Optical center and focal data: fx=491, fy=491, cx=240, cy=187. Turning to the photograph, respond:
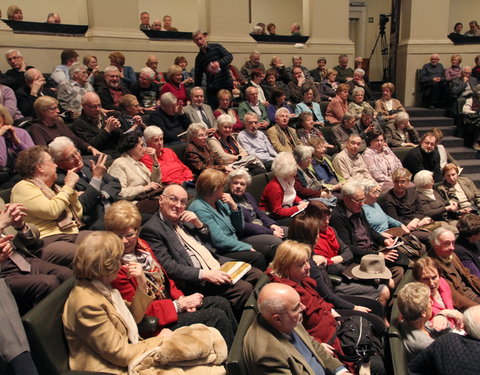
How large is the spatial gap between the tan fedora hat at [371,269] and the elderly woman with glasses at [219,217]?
70 cm

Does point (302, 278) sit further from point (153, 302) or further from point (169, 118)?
point (169, 118)

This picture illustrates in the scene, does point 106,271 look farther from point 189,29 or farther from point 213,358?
point 189,29

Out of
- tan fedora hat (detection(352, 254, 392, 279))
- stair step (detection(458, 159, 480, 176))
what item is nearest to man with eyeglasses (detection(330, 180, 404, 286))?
tan fedora hat (detection(352, 254, 392, 279))

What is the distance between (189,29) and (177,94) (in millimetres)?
6294

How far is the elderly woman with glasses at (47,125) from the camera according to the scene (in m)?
4.10

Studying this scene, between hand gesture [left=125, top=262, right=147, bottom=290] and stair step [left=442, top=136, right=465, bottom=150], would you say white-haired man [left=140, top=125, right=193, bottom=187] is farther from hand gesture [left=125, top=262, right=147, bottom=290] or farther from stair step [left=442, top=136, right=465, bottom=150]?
stair step [left=442, top=136, right=465, bottom=150]

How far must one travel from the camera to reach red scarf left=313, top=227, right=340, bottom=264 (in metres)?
3.47

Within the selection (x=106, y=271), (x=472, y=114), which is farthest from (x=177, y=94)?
(x=472, y=114)

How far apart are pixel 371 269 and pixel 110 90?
12.5ft

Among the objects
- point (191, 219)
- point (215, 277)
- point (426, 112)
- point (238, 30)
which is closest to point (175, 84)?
point (238, 30)

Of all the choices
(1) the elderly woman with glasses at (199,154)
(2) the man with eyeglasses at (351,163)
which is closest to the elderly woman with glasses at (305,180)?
(2) the man with eyeglasses at (351,163)

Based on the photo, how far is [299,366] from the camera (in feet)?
7.02

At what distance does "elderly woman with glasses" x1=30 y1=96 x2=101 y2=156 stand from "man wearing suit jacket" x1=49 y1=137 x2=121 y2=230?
764mm

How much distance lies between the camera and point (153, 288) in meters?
2.58
